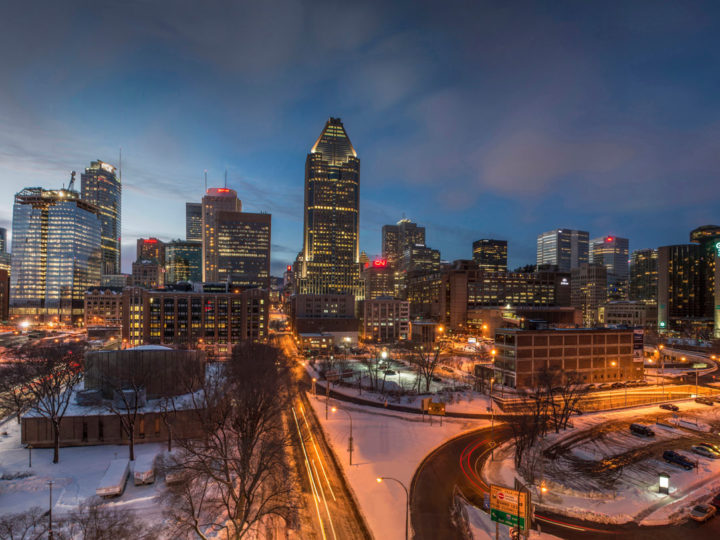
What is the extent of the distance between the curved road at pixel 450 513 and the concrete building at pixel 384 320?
360 ft

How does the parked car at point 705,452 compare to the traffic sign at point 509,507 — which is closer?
the traffic sign at point 509,507

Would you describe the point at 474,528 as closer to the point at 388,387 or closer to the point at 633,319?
the point at 388,387

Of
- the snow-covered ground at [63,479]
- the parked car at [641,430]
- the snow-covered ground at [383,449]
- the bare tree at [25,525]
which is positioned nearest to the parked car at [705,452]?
the parked car at [641,430]

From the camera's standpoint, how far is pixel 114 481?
107 ft

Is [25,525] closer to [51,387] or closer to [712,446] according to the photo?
[51,387]

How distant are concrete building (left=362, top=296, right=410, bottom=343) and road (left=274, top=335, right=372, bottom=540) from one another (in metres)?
100

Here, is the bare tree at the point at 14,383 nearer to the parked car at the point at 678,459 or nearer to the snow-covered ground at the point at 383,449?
the snow-covered ground at the point at 383,449

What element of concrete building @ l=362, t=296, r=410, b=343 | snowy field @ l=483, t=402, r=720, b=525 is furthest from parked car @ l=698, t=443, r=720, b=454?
concrete building @ l=362, t=296, r=410, b=343

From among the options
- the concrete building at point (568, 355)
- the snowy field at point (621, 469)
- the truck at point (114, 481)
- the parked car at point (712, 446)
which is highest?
the concrete building at point (568, 355)

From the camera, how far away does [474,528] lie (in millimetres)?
28469

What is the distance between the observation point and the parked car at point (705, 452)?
42338 mm

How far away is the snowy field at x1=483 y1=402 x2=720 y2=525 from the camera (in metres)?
Answer: 32.0

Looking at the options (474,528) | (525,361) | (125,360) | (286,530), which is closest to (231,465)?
(286,530)

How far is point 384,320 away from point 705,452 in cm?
11492
